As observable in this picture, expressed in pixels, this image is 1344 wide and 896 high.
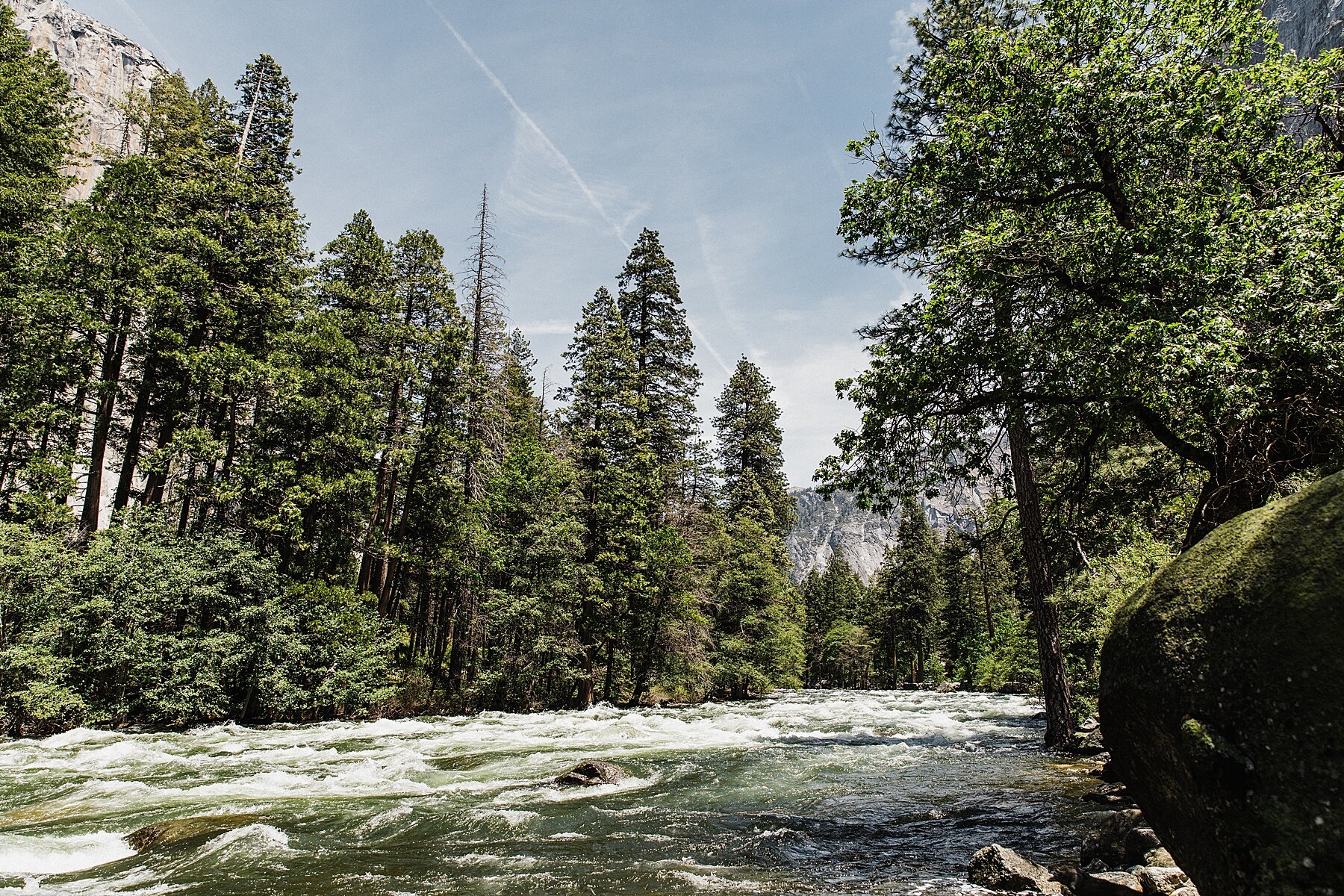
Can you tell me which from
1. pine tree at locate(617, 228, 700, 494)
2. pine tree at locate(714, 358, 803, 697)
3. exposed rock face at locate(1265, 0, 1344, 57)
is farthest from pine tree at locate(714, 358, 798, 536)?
exposed rock face at locate(1265, 0, 1344, 57)

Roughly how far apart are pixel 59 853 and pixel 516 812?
15.7 ft

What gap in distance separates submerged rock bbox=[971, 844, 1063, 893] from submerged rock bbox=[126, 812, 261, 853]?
8.05 meters

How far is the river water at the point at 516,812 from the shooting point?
6062mm

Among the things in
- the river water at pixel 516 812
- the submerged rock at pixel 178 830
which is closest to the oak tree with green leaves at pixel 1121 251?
the river water at pixel 516 812

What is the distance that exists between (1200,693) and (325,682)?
2057 cm

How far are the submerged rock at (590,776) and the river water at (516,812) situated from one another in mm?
235

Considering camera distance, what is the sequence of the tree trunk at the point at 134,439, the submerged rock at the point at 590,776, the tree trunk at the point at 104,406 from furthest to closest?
the tree trunk at the point at 134,439, the tree trunk at the point at 104,406, the submerged rock at the point at 590,776

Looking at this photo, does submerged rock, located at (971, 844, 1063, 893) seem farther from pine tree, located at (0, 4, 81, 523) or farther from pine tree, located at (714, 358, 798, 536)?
pine tree, located at (714, 358, 798, 536)

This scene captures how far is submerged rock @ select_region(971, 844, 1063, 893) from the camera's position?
5.34 meters

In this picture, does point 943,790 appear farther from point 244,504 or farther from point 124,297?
point 124,297

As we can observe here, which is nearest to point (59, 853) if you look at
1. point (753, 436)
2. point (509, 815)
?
point (509, 815)

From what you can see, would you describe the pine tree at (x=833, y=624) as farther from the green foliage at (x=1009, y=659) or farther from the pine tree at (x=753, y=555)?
the pine tree at (x=753, y=555)

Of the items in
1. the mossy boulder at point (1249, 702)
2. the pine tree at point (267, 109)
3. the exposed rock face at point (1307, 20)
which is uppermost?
the exposed rock face at point (1307, 20)

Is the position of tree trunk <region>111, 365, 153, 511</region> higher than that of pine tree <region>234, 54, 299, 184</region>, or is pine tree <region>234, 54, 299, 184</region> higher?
pine tree <region>234, 54, 299, 184</region>
